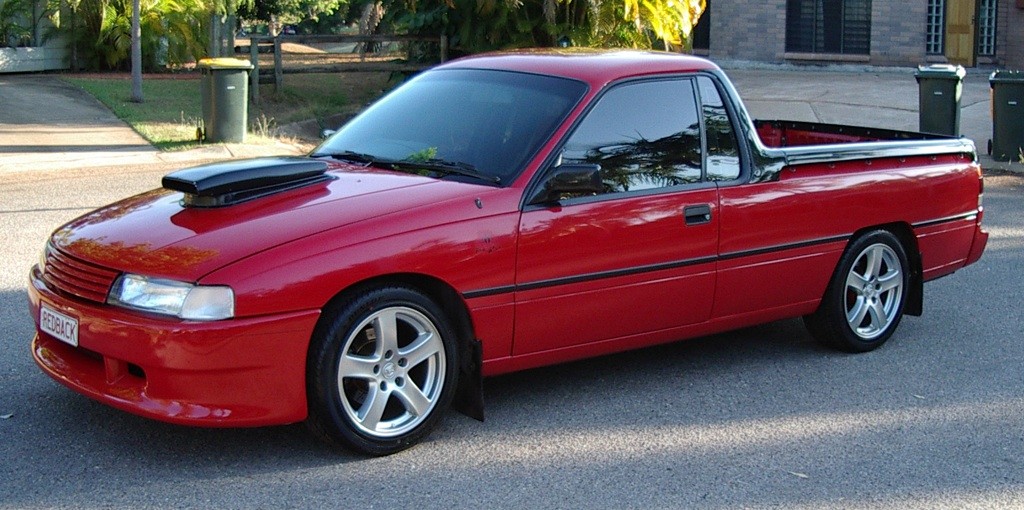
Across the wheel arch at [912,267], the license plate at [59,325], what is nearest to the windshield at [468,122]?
the license plate at [59,325]

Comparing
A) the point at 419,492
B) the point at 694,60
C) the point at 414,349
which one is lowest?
the point at 419,492

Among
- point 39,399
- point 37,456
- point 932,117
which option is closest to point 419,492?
point 37,456

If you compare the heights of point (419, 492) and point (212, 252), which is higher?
point (212, 252)

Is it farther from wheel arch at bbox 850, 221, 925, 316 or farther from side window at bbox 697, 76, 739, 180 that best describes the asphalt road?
side window at bbox 697, 76, 739, 180

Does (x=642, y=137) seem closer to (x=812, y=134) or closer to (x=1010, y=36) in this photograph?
(x=812, y=134)

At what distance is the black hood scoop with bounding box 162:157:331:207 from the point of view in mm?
5172

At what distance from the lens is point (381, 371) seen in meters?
5.01

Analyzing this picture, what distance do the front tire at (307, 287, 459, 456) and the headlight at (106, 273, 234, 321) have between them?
403mm

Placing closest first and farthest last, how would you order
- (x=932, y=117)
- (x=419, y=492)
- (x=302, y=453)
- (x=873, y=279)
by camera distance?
1. (x=419, y=492)
2. (x=302, y=453)
3. (x=873, y=279)
4. (x=932, y=117)

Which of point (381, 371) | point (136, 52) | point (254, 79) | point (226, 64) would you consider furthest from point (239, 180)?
point (254, 79)

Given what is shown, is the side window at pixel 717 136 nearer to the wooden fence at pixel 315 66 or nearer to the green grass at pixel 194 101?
the green grass at pixel 194 101

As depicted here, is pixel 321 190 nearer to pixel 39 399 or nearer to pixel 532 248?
pixel 532 248

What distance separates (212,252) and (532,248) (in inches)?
53.3

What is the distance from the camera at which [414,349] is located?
5070mm
